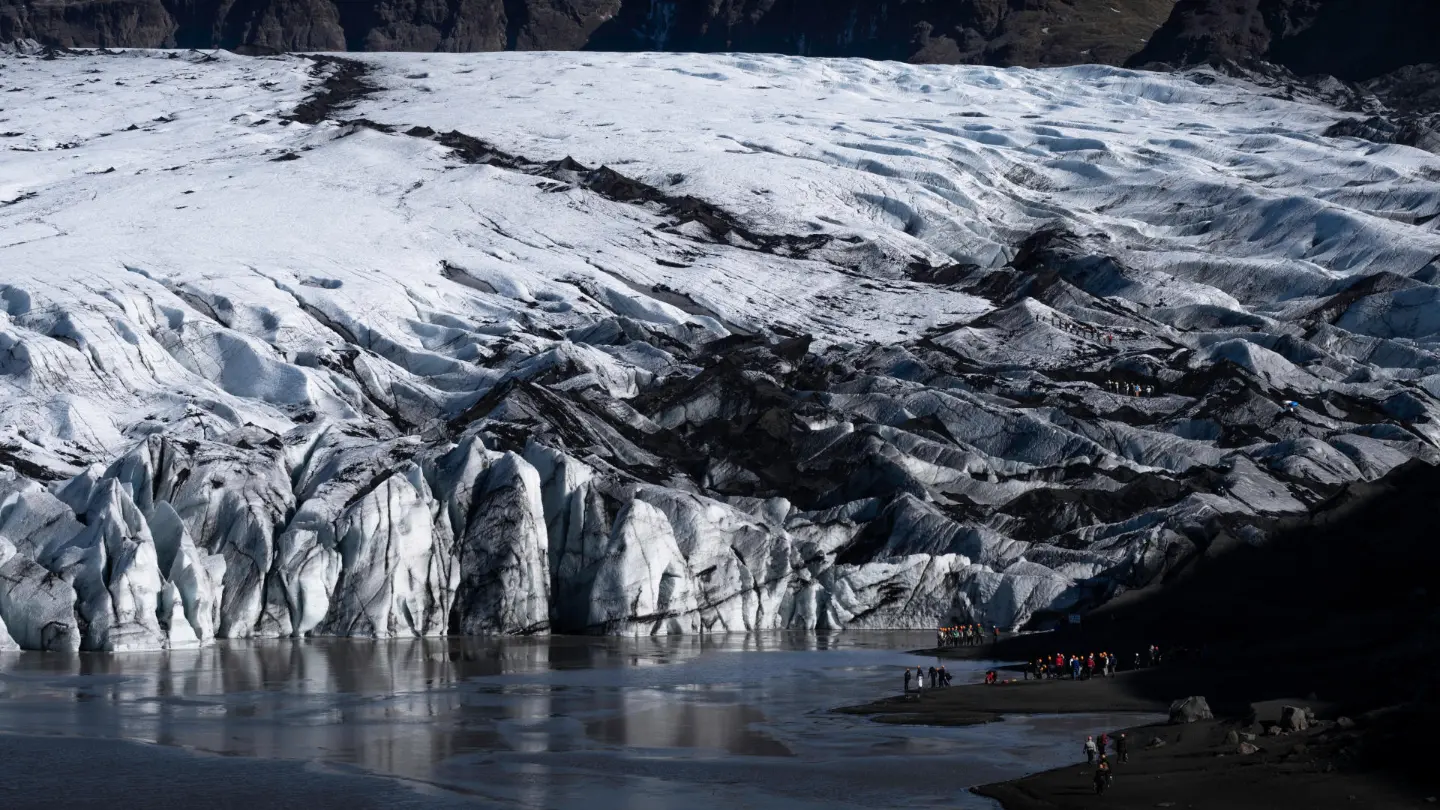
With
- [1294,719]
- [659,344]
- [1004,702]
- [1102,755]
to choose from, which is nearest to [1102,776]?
[1102,755]

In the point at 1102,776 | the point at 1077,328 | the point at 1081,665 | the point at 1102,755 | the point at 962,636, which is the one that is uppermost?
the point at 1077,328

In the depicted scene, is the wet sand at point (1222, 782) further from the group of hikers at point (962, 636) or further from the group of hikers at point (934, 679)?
the group of hikers at point (962, 636)

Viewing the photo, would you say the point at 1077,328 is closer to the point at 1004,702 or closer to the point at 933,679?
the point at 933,679

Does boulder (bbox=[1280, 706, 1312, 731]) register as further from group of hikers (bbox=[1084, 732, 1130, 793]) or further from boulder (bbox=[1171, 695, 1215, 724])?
boulder (bbox=[1171, 695, 1215, 724])

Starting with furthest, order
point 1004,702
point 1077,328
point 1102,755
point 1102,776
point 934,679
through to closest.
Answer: point 1077,328, point 934,679, point 1004,702, point 1102,755, point 1102,776

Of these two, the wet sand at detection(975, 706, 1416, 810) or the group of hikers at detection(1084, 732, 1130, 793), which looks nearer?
the wet sand at detection(975, 706, 1416, 810)

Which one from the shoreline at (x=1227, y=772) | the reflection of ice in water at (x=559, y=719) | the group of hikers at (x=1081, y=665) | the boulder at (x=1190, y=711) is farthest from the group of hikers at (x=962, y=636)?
the boulder at (x=1190, y=711)

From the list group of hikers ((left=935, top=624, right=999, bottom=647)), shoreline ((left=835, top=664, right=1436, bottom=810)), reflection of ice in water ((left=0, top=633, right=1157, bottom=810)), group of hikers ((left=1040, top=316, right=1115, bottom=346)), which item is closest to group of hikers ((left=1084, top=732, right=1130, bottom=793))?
shoreline ((left=835, top=664, right=1436, bottom=810))
